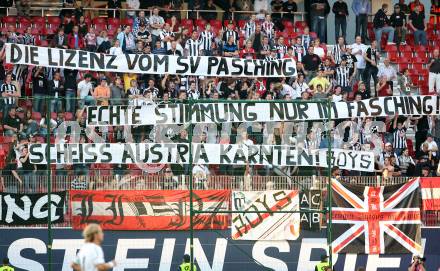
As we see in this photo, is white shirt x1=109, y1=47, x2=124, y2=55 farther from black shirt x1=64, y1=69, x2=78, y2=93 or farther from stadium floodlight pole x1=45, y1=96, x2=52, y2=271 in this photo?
stadium floodlight pole x1=45, y1=96, x2=52, y2=271

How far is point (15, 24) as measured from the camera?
1310 inches

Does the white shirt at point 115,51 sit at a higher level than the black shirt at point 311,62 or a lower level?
higher

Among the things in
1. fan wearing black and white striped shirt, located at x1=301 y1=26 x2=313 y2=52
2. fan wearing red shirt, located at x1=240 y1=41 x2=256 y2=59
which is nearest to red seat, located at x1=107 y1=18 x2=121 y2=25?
fan wearing red shirt, located at x1=240 y1=41 x2=256 y2=59

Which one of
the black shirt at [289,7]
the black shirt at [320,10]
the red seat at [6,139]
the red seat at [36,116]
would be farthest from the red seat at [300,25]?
the red seat at [6,139]

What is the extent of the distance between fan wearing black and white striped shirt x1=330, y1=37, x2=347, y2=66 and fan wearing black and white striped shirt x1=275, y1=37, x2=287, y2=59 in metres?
1.22

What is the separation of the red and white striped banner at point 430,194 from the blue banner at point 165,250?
2.35 m

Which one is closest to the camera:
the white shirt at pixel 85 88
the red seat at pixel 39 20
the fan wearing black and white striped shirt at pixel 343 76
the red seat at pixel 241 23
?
the white shirt at pixel 85 88

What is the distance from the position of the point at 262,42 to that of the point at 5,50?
6802mm

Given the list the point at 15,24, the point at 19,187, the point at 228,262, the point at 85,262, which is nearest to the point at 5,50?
the point at 15,24

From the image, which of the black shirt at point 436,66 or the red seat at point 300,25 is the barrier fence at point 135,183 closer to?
the black shirt at point 436,66

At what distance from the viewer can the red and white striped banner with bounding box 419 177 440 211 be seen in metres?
25.8

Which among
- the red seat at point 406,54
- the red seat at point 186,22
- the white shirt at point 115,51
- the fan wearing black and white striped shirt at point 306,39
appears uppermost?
the red seat at point 186,22

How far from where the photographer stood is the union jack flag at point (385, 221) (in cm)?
2539

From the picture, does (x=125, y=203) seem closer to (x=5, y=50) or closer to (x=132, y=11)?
(x=5, y=50)
